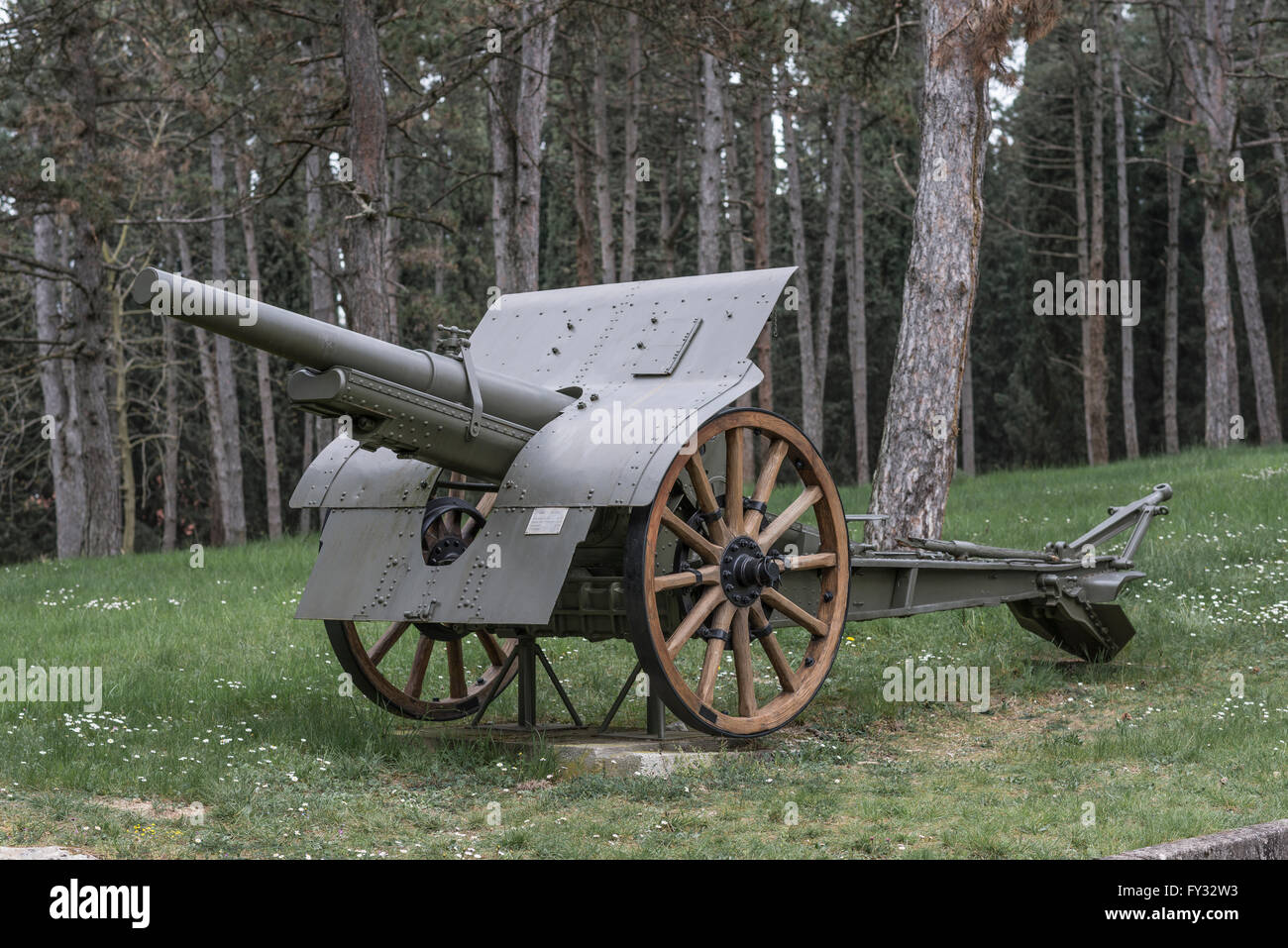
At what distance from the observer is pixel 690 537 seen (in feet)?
23.0

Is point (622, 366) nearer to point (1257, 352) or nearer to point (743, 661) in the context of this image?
point (743, 661)

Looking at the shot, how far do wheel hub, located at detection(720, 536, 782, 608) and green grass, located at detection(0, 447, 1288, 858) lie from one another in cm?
80

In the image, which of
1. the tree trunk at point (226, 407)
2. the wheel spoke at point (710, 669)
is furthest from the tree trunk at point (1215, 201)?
the wheel spoke at point (710, 669)

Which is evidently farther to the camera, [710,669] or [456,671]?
[456,671]

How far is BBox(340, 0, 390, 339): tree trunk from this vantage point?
40.7ft

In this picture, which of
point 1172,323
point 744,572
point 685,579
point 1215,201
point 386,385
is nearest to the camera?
point 386,385

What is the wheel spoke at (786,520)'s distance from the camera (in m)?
7.45

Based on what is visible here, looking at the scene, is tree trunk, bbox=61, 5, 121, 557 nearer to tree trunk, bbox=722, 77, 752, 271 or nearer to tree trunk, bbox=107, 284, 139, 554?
tree trunk, bbox=107, 284, 139, 554

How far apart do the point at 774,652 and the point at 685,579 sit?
2.55 feet

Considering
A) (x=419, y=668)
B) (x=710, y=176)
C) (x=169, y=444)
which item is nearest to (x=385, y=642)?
(x=419, y=668)

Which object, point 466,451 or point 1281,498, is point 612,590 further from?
point 1281,498

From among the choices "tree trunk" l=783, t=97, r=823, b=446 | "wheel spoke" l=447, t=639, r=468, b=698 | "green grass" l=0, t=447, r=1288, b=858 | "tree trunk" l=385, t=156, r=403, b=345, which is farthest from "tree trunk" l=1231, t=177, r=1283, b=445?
"wheel spoke" l=447, t=639, r=468, b=698

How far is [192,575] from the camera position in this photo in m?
14.1
